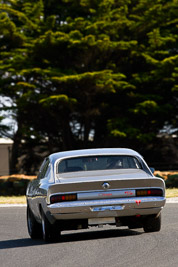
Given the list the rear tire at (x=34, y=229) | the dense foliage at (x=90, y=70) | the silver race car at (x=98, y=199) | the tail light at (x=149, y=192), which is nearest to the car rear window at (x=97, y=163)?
the silver race car at (x=98, y=199)

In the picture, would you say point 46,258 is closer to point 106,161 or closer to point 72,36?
point 106,161

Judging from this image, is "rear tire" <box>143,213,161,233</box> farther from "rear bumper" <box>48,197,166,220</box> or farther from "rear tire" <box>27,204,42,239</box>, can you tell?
"rear tire" <box>27,204,42,239</box>

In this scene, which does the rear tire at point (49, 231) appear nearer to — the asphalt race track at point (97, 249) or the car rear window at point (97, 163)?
the asphalt race track at point (97, 249)

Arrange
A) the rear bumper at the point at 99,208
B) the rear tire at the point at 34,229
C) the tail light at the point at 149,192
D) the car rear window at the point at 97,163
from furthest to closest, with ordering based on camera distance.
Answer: the rear tire at the point at 34,229 < the car rear window at the point at 97,163 < the tail light at the point at 149,192 < the rear bumper at the point at 99,208

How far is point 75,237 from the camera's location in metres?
10.9

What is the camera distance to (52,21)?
34.8 m

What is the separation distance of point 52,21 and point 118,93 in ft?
17.4

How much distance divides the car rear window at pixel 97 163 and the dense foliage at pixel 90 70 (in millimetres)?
20888

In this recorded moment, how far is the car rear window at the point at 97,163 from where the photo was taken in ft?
34.9

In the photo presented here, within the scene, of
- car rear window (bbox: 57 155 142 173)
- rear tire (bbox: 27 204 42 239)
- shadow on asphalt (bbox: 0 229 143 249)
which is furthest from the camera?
rear tire (bbox: 27 204 42 239)

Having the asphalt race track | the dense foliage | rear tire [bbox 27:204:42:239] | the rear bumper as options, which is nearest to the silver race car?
the rear bumper

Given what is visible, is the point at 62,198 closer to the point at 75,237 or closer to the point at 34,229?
the point at 75,237

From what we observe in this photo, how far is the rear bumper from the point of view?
9.56 meters

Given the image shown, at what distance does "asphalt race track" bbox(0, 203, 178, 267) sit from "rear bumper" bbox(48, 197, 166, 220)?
43 cm
